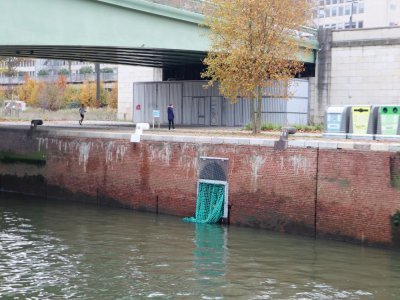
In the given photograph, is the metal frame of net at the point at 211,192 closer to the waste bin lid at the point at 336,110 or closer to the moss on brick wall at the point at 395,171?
the waste bin lid at the point at 336,110

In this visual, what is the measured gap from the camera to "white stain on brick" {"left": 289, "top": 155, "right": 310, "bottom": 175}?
71.0 feet

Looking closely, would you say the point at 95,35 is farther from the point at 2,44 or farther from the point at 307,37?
the point at 307,37

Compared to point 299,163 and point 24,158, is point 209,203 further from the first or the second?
point 24,158

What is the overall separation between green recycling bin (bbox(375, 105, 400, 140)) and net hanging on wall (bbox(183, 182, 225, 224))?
6074mm

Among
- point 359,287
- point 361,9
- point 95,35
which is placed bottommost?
point 359,287

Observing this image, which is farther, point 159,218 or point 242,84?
point 242,84

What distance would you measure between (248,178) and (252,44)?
8277 mm

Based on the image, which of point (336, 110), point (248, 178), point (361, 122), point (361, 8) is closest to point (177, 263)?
point (248, 178)

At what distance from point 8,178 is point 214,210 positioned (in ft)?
45.1

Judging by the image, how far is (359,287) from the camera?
51.9 ft

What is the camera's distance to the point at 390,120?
2472cm

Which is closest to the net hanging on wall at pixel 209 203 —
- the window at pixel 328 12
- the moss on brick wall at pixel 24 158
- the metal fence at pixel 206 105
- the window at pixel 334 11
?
the moss on brick wall at pixel 24 158

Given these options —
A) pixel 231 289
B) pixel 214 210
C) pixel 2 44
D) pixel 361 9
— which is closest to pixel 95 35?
pixel 2 44

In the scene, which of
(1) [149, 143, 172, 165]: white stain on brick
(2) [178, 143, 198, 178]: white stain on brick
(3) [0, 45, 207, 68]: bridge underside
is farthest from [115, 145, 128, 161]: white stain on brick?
(3) [0, 45, 207, 68]: bridge underside
